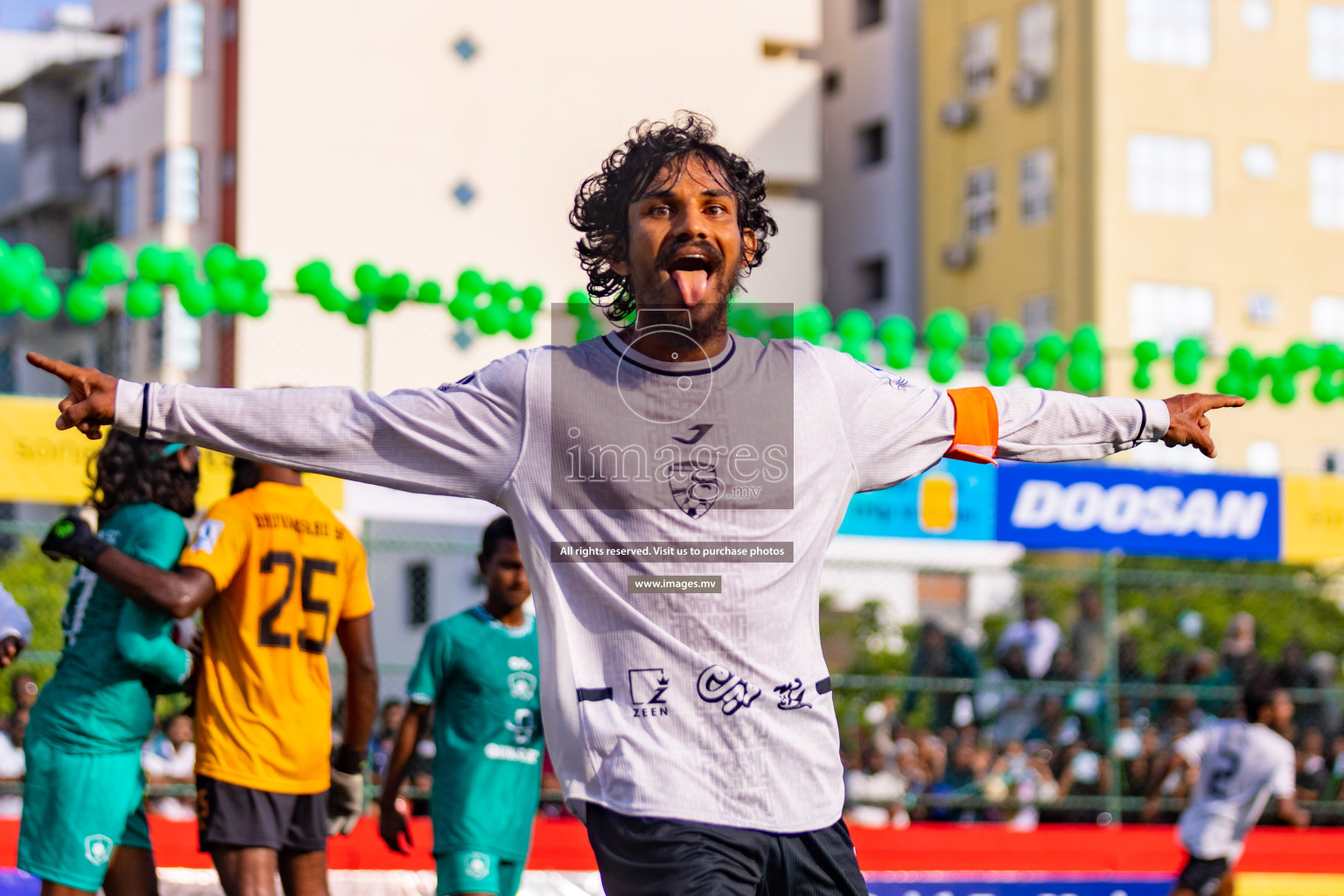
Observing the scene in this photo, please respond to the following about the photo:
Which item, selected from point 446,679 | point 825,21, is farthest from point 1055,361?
point 825,21

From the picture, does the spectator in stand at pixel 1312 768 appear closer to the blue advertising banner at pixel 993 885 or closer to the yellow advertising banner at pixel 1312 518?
the yellow advertising banner at pixel 1312 518

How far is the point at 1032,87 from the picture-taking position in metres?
29.4

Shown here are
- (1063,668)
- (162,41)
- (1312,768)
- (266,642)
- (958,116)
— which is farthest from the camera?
(958,116)

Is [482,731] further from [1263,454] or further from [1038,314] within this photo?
[1038,314]

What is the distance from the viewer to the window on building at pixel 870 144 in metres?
34.0

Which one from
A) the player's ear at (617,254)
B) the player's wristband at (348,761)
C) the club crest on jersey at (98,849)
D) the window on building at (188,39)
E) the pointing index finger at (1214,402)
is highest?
the window on building at (188,39)

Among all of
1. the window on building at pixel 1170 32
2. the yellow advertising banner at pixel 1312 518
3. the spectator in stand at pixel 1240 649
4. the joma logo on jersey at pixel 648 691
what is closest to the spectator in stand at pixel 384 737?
the yellow advertising banner at pixel 1312 518

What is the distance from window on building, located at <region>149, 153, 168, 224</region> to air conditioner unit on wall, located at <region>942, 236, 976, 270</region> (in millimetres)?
13511

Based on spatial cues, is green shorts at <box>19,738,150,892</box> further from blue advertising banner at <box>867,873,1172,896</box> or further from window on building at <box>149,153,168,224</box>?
window on building at <box>149,153,168,224</box>

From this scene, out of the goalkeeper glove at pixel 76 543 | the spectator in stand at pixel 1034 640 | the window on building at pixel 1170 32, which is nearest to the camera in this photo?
the goalkeeper glove at pixel 76 543

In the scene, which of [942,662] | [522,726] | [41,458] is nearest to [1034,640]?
[942,662]

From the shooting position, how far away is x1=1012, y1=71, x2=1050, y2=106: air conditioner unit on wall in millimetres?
29406

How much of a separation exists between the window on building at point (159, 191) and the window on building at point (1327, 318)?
19100 mm

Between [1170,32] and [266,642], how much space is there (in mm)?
26637
